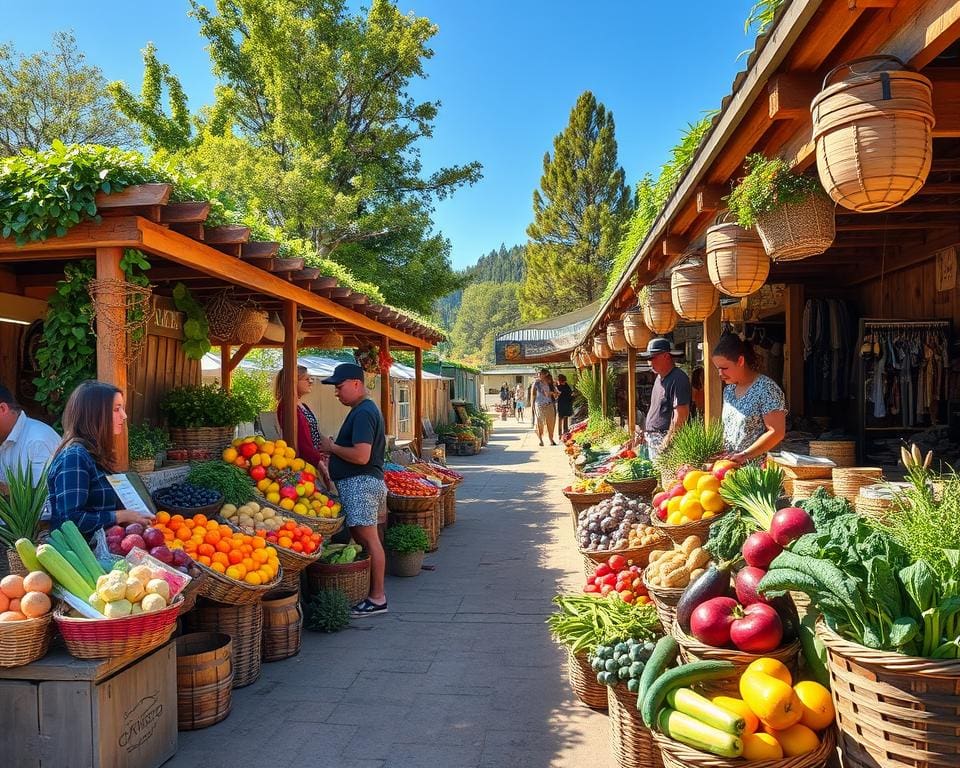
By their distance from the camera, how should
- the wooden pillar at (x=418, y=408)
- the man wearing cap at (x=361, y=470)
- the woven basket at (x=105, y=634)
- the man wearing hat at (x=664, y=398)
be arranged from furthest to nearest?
the wooden pillar at (x=418, y=408) → the man wearing hat at (x=664, y=398) → the man wearing cap at (x=361, y=470) → the woven basket at (x=105, y=634)

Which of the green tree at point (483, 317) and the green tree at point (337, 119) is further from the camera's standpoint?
the green tree at point (483, 317)

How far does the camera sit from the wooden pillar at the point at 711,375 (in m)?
5.66

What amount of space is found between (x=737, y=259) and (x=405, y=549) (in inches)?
170

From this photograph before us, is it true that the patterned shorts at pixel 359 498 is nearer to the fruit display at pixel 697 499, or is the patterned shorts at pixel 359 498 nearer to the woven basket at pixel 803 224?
the fruit display at pixel 697 499

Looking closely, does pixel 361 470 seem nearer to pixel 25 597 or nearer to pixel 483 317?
pixel 25 597

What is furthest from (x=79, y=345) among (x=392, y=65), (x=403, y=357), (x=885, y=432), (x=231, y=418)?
(x=403, y=357)

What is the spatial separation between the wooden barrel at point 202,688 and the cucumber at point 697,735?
2411 millimetres

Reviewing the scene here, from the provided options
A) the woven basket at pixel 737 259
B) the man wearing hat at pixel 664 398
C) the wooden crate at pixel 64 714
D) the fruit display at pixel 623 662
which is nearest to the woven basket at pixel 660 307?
the man wearing hat at pixel 664 398

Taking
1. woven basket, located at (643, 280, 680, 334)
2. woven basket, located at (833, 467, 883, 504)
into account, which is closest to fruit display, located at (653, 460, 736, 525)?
woven basket, located at (833, 467, 883, 504)

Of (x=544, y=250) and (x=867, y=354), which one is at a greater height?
(x=544, y=250)

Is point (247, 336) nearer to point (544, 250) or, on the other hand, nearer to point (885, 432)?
point (885, 432)

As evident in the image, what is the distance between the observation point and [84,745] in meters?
2.93

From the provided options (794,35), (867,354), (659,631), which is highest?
(794,35)

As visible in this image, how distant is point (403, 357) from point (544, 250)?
71.8 feet
